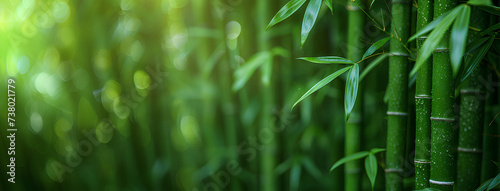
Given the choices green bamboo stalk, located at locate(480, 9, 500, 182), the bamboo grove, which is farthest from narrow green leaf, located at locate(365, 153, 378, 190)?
green bamboo stalk, located at locate(480, 9, 500, 182)

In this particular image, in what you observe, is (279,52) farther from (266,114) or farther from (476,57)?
(476,57)

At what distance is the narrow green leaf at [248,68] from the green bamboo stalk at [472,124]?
485 mm

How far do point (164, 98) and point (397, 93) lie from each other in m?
0.81

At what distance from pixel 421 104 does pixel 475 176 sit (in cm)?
21

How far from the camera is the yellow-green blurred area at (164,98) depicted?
1.10 m

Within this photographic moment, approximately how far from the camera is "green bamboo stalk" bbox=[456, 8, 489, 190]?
0.69 meters

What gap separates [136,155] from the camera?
1.35m

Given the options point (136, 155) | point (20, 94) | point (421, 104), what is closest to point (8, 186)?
point (20, 94)

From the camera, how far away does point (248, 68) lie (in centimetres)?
106

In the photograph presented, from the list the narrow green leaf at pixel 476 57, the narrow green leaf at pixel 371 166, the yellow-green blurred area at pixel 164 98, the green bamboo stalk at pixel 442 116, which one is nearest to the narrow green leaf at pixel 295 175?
the yellow-green blurred area at pixel 164 98

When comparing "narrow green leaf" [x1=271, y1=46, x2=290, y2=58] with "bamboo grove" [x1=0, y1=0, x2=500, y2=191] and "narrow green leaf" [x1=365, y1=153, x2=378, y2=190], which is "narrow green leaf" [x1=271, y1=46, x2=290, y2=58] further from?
"narrow green leaf" [x1=365, y1=153, x2=378, y2=190]

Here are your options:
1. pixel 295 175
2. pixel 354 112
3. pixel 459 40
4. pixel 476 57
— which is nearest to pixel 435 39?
pixel 459 40

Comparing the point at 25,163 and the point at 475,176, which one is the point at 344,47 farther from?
the point at 25,163

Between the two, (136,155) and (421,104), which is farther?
(136,155)
